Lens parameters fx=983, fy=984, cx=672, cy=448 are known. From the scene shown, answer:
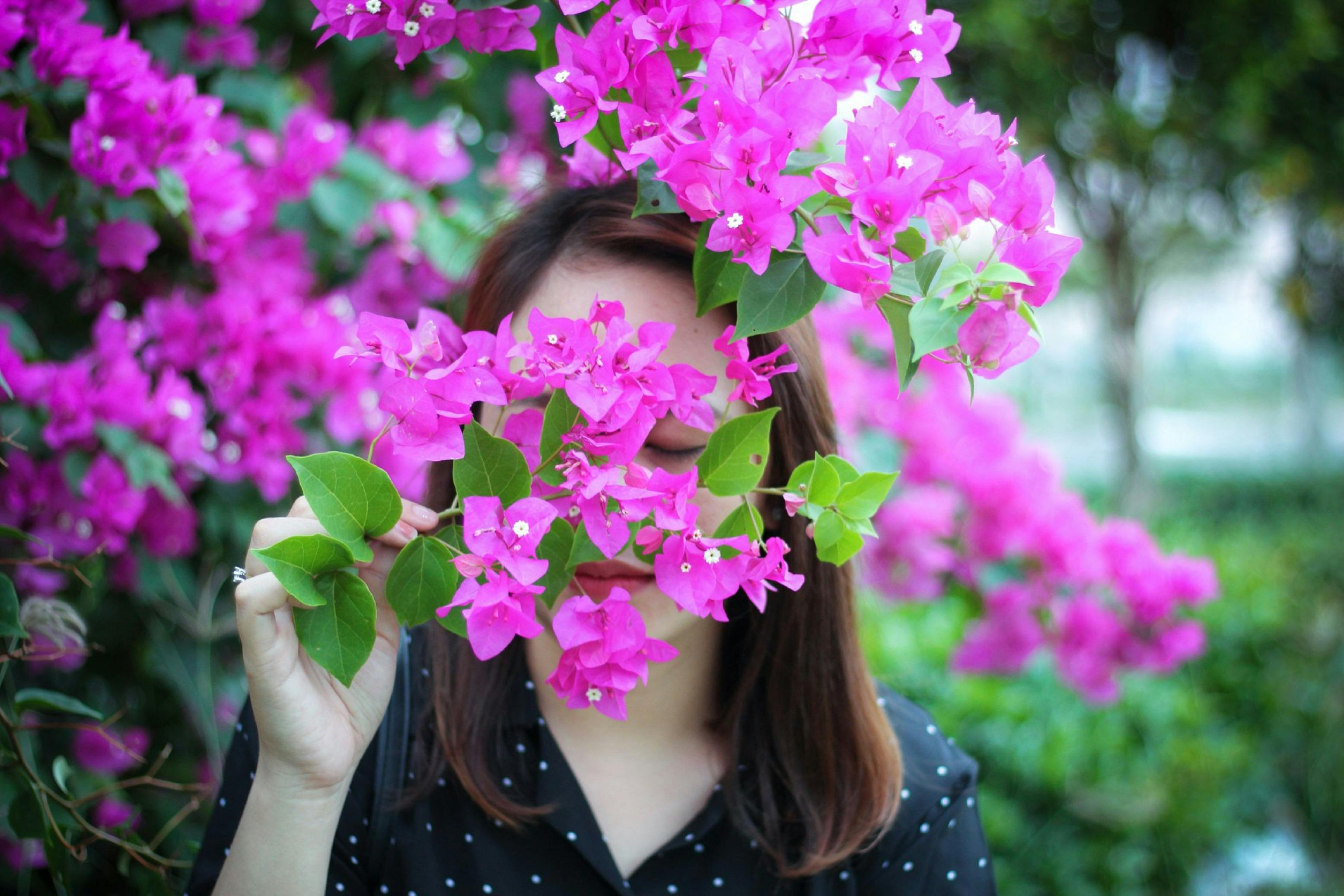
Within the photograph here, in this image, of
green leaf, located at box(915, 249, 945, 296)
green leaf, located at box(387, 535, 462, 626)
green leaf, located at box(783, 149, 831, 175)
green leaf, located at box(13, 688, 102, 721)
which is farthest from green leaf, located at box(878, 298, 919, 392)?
green leaf, located at box(13, 688, 102, 721)

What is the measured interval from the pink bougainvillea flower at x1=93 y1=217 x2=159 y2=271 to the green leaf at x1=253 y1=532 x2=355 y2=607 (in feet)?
2.33

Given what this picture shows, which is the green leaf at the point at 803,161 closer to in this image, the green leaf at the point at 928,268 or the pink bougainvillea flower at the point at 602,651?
the green leaf at the point at 928,268

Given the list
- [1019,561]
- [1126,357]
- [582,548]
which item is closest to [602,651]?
[582,548]

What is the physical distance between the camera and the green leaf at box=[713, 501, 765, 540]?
2.42 feet

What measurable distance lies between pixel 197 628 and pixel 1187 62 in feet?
20.0

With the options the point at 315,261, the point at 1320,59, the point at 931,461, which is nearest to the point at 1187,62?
the point at 1320,59

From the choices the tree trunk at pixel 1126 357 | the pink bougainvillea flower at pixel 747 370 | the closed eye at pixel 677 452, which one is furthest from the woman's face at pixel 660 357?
the tree trunk at pixel 1126 357

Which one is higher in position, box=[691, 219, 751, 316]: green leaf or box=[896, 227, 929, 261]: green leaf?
box=[896, 227, 929, 261]: green leaf

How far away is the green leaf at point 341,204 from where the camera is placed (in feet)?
5.09

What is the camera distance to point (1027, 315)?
64cm

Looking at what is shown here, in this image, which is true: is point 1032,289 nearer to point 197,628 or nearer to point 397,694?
point 397,694

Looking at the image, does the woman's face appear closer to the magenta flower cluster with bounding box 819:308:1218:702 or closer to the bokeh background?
the bokeh background

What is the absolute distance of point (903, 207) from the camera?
0.65 meters

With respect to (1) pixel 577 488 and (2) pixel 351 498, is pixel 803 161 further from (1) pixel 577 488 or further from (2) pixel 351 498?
(2) pixel 351 498
